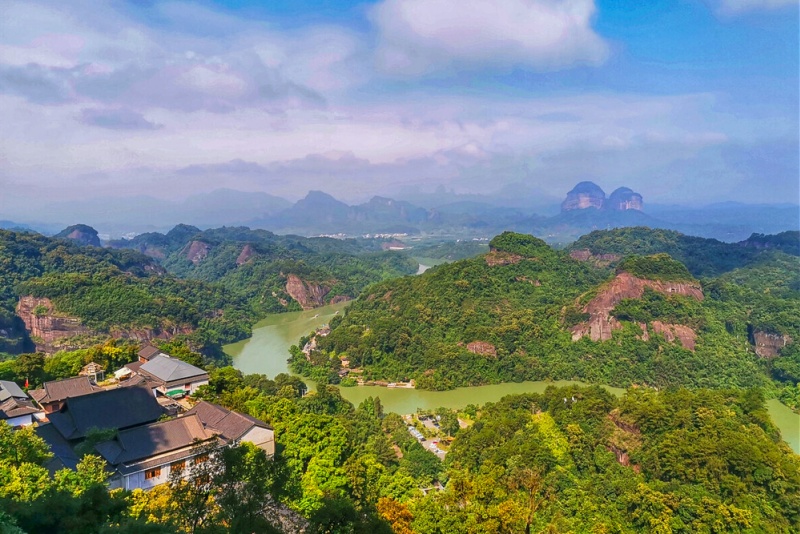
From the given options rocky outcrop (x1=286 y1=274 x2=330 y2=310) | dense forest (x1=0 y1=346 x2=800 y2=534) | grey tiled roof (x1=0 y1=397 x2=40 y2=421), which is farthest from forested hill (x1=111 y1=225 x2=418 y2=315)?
grey tiled roof (x1=0 y1=397 x2=40 y2=421)

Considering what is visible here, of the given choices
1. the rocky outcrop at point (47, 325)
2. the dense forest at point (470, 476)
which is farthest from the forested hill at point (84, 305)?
the dense forest at point (470, 476)

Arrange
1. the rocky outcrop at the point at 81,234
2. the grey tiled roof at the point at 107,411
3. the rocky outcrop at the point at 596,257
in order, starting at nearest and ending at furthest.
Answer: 1. the grey tiled roof at the point at 107,411
2. the rocky outcrop at the point at 596,257
3. the rocky outcrop at the point at 81,234

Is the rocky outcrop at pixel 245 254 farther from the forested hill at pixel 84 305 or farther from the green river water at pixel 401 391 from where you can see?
the green river water at pixel 401 391

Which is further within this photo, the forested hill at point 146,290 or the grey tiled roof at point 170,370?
the forested hill at point 146,290

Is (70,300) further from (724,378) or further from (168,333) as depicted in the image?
(724,378)

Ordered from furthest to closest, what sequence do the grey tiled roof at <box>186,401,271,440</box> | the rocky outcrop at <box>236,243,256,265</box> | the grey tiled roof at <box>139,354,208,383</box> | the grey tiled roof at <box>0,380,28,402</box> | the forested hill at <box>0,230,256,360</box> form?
the rocky outcrop at <box>236,243,256,265</box>, the forested hill at <box>0,230,256,360</box>, the grey tiled roof at <box>139,354,208,383</box>, the grey tiled roof at <box>0,380,28,402</box>, the grey tiled roof at <box>186,401,271,440</box>

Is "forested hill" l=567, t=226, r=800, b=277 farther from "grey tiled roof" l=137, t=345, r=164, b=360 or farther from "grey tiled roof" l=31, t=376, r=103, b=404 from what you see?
"grey tiled roof" l=31, t=376, r=103, b=404

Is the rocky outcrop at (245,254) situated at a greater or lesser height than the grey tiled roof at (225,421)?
greater
